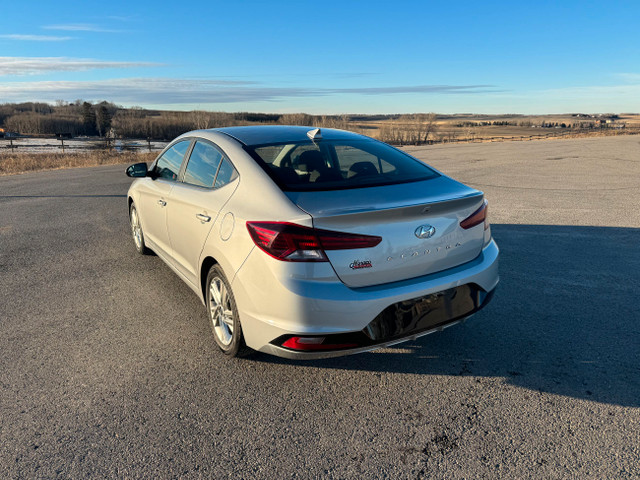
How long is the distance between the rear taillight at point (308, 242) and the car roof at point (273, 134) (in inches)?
50.1

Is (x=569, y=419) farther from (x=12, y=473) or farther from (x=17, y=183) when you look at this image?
(x=17, y=183)

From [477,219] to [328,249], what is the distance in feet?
3.86

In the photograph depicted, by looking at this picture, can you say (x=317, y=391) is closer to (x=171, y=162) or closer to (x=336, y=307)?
(x=336, y=307)

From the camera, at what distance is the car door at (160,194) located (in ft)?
14.5

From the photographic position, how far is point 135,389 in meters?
3.04

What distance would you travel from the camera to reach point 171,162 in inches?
183

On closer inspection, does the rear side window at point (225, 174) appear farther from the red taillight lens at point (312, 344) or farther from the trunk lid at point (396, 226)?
the red taillight lens at point (312, 344)

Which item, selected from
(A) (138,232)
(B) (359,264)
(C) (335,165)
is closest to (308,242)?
(B) (359,264)

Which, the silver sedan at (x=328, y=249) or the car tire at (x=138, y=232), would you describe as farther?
the car tire at (x=138, y=232)

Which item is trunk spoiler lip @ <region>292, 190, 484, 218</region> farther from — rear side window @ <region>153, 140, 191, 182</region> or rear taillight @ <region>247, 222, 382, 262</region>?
rear side window @ <region>153, 140, 191, 182</region>

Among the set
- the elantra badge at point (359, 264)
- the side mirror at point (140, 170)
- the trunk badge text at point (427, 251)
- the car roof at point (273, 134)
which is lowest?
the elantra badge at point (359, 264)

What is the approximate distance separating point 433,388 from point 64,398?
2.35 meters

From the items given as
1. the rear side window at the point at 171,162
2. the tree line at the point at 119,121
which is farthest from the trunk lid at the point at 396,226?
the tree line at the point at 119,121

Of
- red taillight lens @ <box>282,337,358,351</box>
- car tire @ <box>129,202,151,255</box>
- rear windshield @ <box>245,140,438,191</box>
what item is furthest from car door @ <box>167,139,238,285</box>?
car tire @ <box>129,202,151,255</box>
